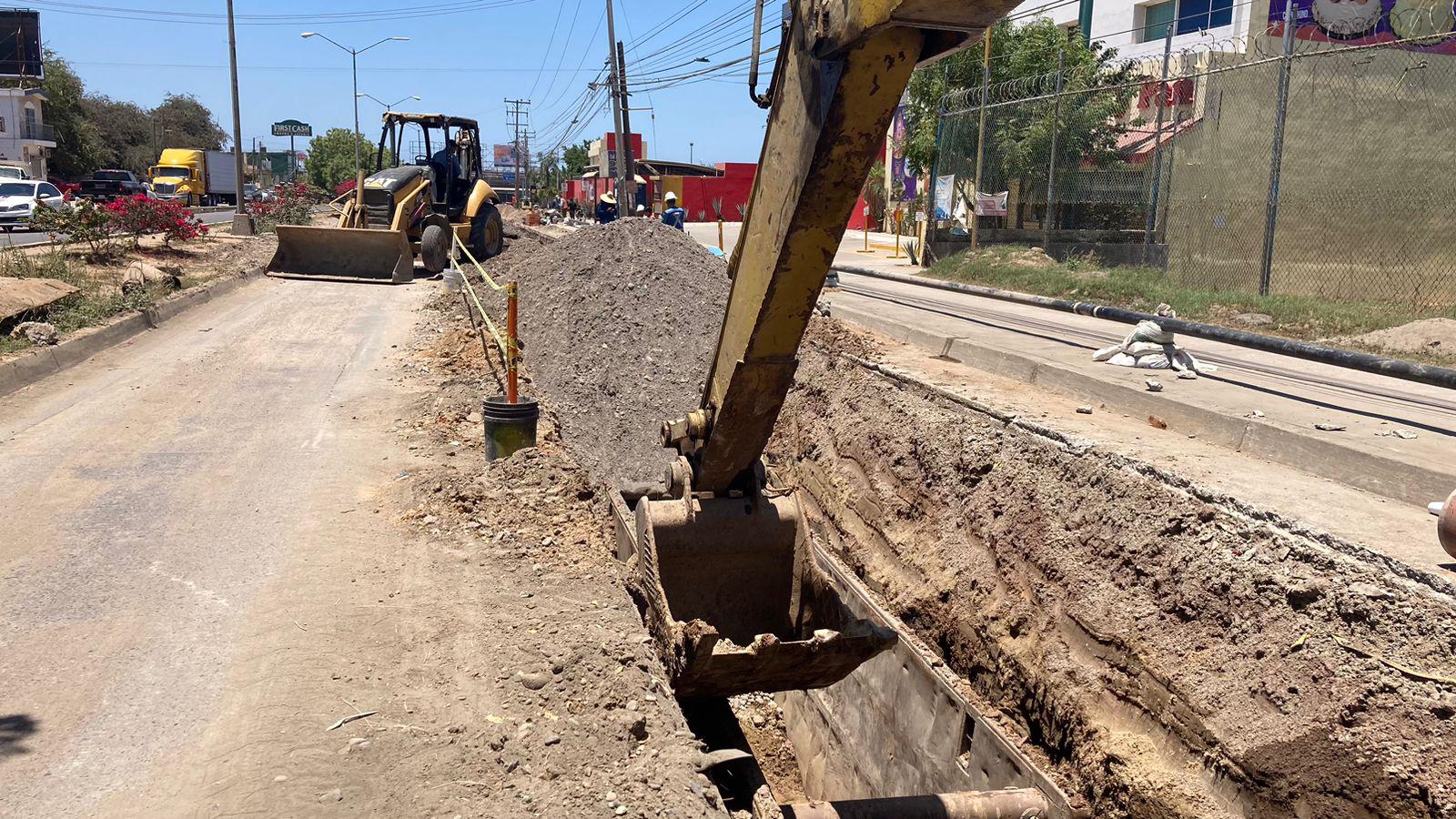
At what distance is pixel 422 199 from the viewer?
1991 centimetres

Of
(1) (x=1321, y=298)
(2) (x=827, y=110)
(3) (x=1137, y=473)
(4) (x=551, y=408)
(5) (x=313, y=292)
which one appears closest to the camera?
(2) (x=827, y=110)

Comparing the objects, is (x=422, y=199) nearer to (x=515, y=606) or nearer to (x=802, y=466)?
(x=802, y=466)

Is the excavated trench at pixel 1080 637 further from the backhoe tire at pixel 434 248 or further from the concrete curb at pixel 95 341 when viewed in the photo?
the backhoe tire at pixel 434 248

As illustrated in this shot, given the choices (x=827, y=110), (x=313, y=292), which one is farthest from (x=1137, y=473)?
(x=313, y=292)

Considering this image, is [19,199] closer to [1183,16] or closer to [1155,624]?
[1183,16]

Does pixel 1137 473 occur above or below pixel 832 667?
above

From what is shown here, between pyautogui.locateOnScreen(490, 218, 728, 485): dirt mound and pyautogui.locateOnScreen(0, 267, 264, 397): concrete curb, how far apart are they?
4979 mm

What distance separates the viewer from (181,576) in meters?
5.72

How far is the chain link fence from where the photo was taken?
1317 cm

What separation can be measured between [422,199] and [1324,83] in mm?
15440

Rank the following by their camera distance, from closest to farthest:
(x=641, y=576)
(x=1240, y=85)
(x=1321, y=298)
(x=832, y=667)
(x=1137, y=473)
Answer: (x=832, y=667) < (x=641, y=576) < (x=1137, y=473) < (x=1321, y=298) < (x=1240, y=85)

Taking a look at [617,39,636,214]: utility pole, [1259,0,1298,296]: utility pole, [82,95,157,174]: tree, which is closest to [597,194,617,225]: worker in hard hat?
[617,39,636,214]: utility pole

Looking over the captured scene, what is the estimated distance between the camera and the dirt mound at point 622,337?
1037 cm

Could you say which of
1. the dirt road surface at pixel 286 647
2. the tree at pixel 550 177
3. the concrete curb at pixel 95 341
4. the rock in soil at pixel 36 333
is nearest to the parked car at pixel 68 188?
the concrete curb at pixel 95 341
